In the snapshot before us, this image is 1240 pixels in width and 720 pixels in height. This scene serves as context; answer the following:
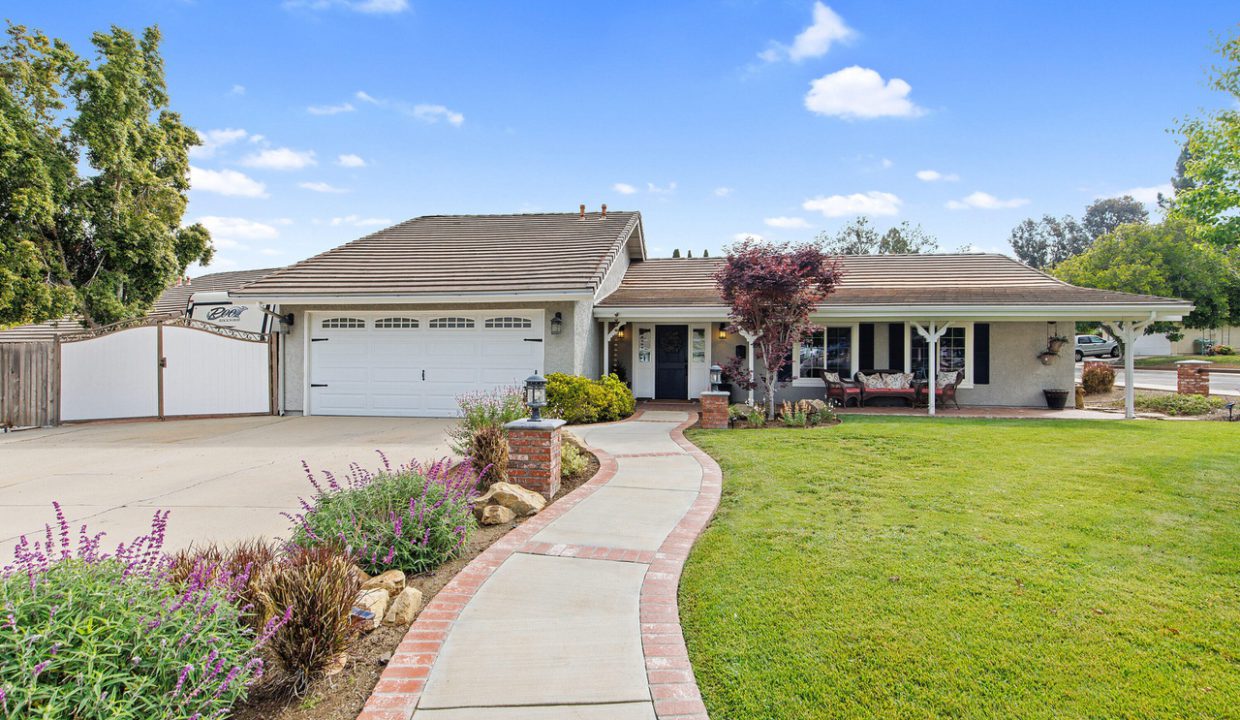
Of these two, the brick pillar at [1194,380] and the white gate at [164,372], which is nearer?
the white gate at [164,372]

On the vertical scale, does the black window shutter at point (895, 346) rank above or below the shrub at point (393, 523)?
above

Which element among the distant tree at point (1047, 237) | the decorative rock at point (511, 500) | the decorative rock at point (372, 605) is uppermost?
the distant tree at point (1047, 237)

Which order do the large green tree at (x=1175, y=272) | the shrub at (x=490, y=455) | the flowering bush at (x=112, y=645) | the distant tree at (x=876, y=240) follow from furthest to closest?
the distant tree at (x=876, y=240) → the large green tree at (x=1175, y=272) → the shrub at (x=490, y=455) → the flowering bush at (x=112, y=645)

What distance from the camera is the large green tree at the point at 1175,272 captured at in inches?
1148

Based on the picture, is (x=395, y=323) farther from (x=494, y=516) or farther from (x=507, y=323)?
(x=494, y=516)

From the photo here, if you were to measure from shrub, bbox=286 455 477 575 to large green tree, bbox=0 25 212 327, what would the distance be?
11426mm

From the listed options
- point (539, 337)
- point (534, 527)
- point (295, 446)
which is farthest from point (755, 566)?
point (539, 337)

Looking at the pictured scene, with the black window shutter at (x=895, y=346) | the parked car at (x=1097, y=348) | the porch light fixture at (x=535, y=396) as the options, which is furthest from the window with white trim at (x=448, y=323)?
the parked car at (x=1097, y=348)

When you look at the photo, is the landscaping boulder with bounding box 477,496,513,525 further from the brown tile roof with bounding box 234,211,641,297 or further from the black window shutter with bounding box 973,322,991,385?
the black window shutter with bounding box 973,322,991,385

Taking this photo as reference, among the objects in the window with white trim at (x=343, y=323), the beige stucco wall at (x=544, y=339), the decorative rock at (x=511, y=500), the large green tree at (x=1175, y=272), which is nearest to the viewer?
the decorative rock at (x=511, y=500)

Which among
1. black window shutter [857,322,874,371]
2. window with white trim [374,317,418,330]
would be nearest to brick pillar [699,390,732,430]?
black window shutter [857,322,874,371]

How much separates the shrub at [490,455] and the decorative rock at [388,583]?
2193 mm

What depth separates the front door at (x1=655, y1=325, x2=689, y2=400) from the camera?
14.8 metres

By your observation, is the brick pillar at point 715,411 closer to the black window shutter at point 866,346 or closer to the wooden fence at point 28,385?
the black window shutter at point 866,346
